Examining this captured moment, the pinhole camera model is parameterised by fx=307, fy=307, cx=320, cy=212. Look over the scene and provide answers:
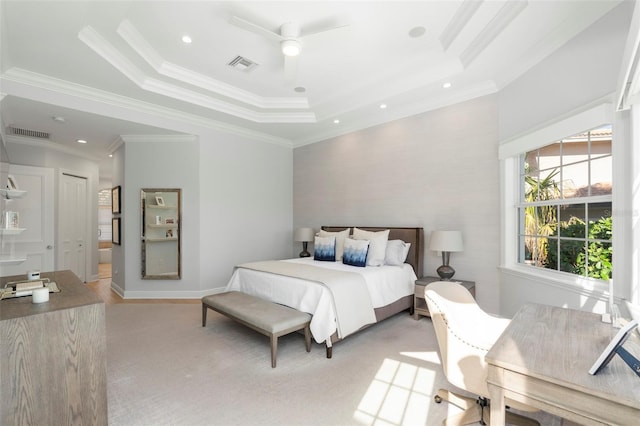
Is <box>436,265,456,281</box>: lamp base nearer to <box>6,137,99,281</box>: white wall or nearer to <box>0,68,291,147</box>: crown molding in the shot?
<box>0,68,291,147</box>: crown molding

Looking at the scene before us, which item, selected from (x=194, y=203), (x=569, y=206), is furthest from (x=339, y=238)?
(x=569, y=206)

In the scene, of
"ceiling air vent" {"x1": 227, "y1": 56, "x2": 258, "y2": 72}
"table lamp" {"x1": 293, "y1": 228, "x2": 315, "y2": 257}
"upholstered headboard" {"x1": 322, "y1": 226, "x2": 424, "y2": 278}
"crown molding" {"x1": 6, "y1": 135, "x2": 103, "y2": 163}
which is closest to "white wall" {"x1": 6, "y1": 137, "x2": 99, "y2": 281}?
"crown molding" {"x1": 6, "y1": 135, "x2": 103, "y2": 163}

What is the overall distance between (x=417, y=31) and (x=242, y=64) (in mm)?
2027

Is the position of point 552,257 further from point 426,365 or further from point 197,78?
point 197,78

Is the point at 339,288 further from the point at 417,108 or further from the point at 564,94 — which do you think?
the point at 417,108

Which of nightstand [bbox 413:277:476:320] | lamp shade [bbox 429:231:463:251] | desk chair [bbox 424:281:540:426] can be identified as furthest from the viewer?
nightstand [bbox 413:277:476:320]

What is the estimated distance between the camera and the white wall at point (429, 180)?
12.4 feet

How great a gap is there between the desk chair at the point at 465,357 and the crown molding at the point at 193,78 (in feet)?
12.0

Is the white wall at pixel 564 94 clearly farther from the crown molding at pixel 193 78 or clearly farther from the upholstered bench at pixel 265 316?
the crown molding at pixel 193 78

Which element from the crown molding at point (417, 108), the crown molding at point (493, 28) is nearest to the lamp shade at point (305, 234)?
the crown molding at point (417, 108)

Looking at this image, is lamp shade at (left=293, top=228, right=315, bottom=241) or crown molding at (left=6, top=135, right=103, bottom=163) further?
lamp shade at (left=293, top=228, right=315, bottom=241)

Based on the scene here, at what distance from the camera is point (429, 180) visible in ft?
14.4

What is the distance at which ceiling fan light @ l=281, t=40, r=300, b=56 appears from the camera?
2.96 m

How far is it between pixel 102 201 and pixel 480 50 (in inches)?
494
